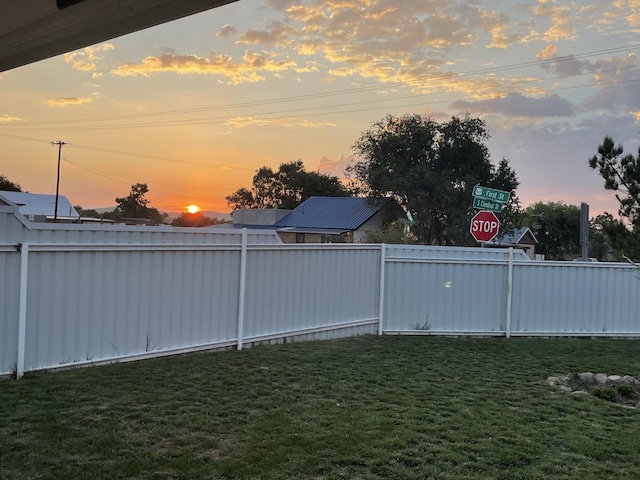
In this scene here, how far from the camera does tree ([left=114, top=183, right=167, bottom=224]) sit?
224 feet

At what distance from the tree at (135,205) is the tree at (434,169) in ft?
137

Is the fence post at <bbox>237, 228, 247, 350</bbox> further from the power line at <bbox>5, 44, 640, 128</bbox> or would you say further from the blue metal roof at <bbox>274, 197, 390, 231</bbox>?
the blue metal roof at <bbox>274, 197, 390, 231</bbox>

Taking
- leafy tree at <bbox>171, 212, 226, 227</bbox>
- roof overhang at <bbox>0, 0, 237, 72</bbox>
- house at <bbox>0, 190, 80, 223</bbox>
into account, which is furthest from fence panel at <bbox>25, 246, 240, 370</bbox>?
leafy tree at <bbox>171, 212, 226, 227</bbox>

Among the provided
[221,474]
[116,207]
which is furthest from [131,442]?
[116,207]

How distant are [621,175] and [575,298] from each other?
10.7ft

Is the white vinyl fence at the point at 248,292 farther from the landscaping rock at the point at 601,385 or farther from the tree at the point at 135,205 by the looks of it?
the tree at the point at 135,205

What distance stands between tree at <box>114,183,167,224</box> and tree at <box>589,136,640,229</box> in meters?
65.3

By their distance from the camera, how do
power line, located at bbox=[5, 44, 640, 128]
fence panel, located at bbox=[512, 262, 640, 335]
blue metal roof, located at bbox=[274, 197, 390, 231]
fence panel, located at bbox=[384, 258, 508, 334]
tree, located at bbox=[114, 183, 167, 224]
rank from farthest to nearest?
tree, located at bbox=[114, 183, 167, 224], blue metal roof, located at bbox=[274, 197, 390, 231], power line, located at bbox=[5, 44, 640, 128], fence panel, located at bbox=[512, 262, 640, 335], fence panel, located at bbox=[384, 258, 508, 334]

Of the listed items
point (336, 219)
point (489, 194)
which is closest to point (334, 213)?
point (336, 219)

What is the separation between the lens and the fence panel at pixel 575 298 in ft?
31.9

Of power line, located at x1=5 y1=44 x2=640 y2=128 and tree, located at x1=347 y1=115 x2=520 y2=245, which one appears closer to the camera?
power line, located at x1=5 y1=44 x2=640 y2=128

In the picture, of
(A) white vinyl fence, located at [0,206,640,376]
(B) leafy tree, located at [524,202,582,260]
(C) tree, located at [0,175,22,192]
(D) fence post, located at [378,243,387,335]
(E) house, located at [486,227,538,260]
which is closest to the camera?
(A) white vinyl fence, located at [0,206,640,376]

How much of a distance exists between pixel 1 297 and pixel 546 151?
63.8 feet

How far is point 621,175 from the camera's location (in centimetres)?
741
